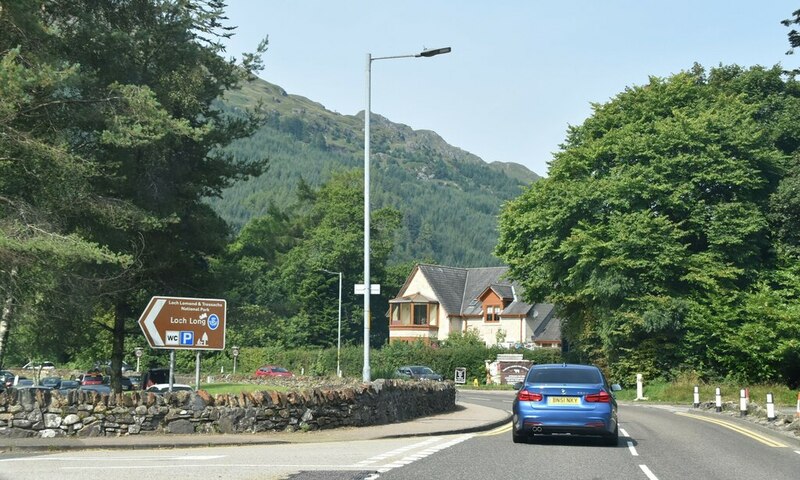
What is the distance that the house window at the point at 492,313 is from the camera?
284 ft

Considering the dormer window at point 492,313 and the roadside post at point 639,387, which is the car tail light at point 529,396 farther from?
the dormer window at point 492,313

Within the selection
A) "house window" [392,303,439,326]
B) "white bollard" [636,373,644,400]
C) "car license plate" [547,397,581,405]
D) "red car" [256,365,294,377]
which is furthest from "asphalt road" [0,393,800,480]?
"house window" [392,303,439,326]

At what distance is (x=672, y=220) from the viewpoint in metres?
48.2

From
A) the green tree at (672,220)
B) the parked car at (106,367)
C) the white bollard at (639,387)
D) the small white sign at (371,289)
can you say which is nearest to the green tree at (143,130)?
the small white sign at (371,289)

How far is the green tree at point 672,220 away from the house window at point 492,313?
3511 centimetres

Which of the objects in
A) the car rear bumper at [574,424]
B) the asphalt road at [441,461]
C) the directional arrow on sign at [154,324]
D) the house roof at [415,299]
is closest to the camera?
the asphalt road at [441,461]

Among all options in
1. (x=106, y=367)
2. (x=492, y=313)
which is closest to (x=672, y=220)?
(x=492, y=313)

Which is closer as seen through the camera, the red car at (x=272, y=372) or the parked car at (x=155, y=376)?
the parked car at (x=155, y=376)

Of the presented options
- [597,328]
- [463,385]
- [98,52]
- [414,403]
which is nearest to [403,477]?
[414,403]

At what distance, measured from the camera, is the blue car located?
683 inches

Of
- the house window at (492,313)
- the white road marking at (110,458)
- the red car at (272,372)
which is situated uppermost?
the house window at (492,313)

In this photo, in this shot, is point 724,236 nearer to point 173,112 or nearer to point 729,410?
point 729,410

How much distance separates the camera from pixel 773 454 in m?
17.7

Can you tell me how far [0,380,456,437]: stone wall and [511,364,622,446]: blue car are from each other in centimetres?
538
